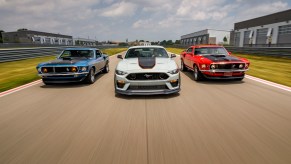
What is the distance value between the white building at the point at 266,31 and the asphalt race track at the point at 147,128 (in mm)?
37681

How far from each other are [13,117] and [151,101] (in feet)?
10.5

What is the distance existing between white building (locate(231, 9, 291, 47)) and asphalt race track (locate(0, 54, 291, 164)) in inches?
1484

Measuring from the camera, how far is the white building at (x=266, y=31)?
41500 mm

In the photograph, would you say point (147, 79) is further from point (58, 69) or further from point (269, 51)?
point (269, 51)

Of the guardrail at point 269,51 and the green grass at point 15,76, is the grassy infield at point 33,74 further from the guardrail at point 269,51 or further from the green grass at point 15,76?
the guardrail at point 269,51

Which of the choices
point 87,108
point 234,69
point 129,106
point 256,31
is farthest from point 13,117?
point 256,31

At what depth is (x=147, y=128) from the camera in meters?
3.58

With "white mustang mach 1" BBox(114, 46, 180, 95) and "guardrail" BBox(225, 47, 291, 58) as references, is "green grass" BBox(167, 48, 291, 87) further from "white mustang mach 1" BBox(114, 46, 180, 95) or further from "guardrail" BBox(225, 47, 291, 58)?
"white mustang mach 1" BBox(114, 46, 180, 95)

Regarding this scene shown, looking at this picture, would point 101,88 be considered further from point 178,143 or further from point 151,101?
point 178,143

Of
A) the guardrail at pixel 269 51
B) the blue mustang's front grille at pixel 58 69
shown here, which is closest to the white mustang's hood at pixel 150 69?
the blue mustang's front grille at pixel 58 69

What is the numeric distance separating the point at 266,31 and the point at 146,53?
2071 inches

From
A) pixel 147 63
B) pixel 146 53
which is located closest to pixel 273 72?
pixel 146 53

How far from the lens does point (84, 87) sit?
7.17 meters

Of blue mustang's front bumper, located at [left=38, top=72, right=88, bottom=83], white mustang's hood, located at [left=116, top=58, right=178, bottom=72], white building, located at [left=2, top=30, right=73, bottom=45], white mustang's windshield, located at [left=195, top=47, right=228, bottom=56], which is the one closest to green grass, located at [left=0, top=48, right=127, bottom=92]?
blue mustang's front bumper, located at [left=38, top=72, right=88, bottom=83]
